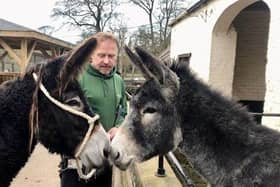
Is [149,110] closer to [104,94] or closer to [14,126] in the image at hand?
[104,94]

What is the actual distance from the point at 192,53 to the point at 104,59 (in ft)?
29.0

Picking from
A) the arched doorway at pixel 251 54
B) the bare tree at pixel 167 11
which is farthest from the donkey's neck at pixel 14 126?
the bare tree at pixel 167 11

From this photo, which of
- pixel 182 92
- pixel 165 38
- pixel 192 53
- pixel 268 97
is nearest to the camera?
pixel 182 92

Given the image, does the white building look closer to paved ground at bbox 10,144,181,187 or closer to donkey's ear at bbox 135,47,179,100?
paved ground at bbox 10,144,181,187

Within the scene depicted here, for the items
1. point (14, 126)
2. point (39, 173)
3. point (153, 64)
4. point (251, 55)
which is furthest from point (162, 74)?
point (251, 55)

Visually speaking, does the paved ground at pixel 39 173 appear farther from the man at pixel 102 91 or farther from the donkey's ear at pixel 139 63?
the donkey's ear at pixel 139 63

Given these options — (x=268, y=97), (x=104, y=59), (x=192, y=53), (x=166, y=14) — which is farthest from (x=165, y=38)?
(x=104, y=59)

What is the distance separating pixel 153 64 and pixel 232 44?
7.14 meters

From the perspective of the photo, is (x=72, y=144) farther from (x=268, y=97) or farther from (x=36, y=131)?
(x=268, y=97)

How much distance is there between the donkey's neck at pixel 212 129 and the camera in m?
2.03

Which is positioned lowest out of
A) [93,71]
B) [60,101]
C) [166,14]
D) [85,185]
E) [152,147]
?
[85,185]

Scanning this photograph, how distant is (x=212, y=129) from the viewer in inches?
82.1

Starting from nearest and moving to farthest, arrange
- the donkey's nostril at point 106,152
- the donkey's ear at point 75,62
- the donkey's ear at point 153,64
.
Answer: the donkey's ear at point 75,62 < the donkey's nostril at point 106,152 < the donkey's ear at point 153,64

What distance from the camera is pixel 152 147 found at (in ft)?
7.06
